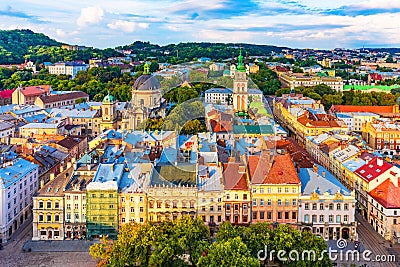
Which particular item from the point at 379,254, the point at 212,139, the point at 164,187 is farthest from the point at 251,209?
the point at 212,139

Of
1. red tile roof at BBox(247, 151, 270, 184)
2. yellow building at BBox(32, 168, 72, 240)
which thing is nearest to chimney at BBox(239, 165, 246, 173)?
red tile roof at BBox(247, 151, 270, 184)

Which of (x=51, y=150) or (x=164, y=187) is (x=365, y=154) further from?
(x=51, y=150)

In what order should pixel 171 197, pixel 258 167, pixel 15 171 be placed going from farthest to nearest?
1. pixel 15 171
2. pixel 258 167
3. pixel 171 197

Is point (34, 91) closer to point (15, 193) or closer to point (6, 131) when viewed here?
point (6, 131)

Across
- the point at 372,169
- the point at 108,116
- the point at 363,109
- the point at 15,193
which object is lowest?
the point at 15,193

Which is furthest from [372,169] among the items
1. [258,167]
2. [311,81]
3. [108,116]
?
[311,81]

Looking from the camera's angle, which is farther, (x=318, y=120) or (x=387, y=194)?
(x=318, y=120)

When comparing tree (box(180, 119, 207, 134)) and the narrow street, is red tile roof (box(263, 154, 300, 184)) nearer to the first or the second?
the narrow street
